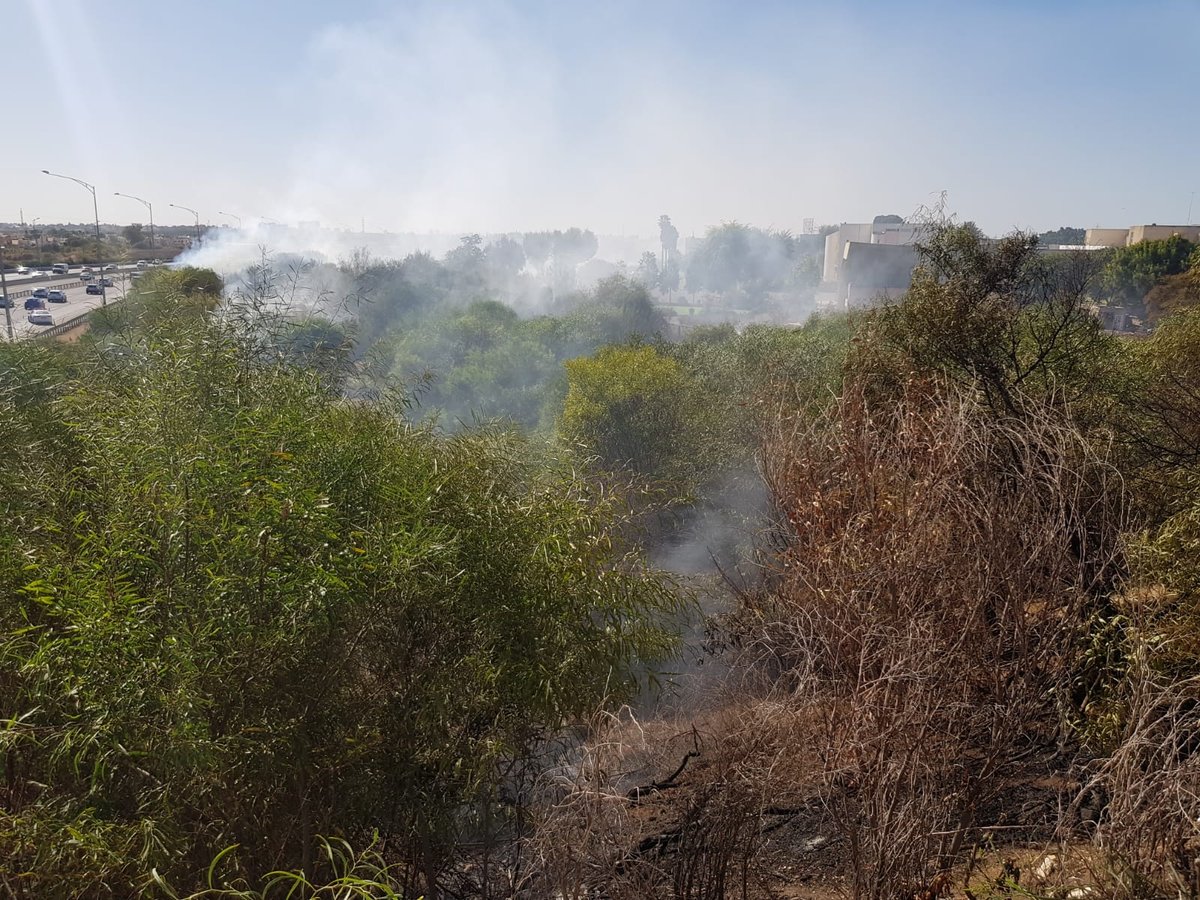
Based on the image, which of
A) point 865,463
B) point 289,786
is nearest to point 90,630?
point 289,786

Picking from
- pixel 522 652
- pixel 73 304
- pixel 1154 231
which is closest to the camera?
pixel 522 652

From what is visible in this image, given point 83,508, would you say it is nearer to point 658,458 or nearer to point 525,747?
point 525,747

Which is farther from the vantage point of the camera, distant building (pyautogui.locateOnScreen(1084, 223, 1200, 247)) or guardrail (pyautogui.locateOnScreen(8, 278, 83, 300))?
distant building (pyautogui.locateOnScreen(1084, 223, 1200, 247))

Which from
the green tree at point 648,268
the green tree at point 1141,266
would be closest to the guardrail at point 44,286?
the green tree at point 1141,266

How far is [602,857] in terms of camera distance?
13.8 ft

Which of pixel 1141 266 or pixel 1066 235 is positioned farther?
pixel 1066 235

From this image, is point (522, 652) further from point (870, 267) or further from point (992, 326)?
point (870, 267)

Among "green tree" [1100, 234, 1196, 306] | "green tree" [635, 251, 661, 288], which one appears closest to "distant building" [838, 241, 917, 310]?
"green tree" [1100, 234, 1196, 306]

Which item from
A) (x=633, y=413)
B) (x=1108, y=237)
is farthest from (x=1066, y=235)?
(x=633, y=413)

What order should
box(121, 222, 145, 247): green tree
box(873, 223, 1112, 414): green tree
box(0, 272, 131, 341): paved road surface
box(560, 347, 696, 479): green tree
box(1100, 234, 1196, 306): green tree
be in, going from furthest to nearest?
box(121, 222, 145, 247): green tree, box(1100, 234, 1196, 306): green tree, box(0, 272, 131, 341): paved road surface, box(560, 347, 696, 479): green tree, box(873, 223, 1112, 414): green tree

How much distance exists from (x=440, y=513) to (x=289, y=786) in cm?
177

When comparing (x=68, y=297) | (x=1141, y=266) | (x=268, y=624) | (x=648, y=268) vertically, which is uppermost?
(x=648, y=268)

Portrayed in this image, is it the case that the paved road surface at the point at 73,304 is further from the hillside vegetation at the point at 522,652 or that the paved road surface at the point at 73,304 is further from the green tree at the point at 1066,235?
the green tree at the point at 1066,235

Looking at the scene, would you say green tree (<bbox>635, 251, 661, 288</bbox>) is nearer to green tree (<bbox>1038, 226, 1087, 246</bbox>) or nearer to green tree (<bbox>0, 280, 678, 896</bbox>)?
green tree (<bbox>1038, 226, 1087, 246</bbox>)
